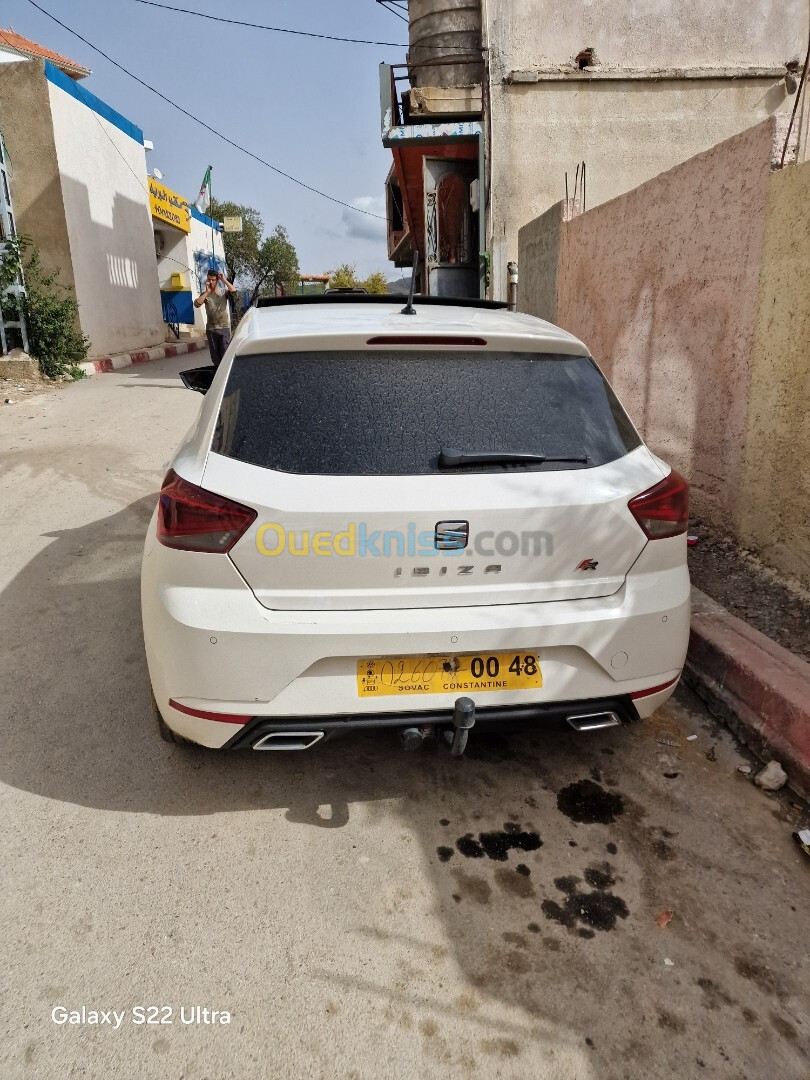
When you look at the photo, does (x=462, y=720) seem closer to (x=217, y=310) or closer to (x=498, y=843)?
(x=498, y=843)

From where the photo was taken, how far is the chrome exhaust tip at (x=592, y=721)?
2474 mm

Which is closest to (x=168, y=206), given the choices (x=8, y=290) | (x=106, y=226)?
(x=106, y=226)

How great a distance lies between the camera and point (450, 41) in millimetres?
14594

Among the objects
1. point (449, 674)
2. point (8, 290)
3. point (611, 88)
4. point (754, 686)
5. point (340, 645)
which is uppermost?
point (611, 88)

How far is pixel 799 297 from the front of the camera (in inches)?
153

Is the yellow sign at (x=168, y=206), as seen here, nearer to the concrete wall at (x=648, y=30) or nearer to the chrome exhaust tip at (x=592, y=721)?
the concrete wall at (x=648, y=30)

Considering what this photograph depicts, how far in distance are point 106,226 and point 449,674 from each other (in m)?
17.1

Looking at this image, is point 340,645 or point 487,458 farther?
point 487,458

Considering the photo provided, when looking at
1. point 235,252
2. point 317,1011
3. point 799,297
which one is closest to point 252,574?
point 317,1011

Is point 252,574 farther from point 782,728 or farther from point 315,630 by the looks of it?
point 782,728

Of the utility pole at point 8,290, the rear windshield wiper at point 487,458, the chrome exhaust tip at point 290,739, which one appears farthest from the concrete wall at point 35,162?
the chrome exhaust tip at point 290,739

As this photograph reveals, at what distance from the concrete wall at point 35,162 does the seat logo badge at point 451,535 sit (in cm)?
1416

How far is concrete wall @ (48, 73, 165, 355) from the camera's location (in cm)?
1412

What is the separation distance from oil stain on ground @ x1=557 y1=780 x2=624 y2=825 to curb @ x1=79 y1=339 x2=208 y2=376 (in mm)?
12981
